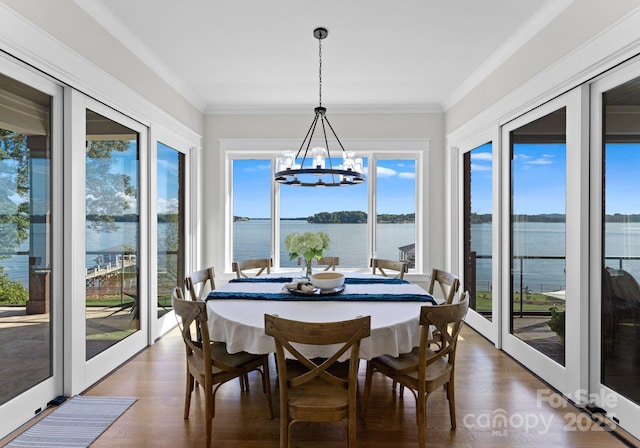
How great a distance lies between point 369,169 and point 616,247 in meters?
3.23

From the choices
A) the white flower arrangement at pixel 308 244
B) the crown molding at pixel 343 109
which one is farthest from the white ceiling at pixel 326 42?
the white flower arrangement at pixel 308 244

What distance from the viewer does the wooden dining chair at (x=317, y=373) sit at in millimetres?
1688

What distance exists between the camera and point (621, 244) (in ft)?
7.38

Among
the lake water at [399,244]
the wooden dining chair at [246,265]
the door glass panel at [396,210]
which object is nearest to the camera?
the lake water at [399,244]

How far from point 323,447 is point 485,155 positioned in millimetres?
3248

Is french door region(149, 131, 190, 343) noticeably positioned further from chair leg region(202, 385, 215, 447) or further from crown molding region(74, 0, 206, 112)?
chair leg region(202, 385, 215, 447)

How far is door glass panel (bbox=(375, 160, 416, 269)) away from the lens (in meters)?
5.18

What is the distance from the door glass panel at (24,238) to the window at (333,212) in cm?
284

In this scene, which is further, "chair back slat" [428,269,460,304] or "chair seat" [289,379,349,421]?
"chair back slat" [428,269,460,304]

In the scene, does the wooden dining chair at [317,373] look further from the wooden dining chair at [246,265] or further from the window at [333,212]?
the window at [333,212]

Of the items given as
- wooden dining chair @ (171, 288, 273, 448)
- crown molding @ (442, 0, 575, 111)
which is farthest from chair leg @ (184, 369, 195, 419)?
crown molding @ (442, 0, 575, 111)

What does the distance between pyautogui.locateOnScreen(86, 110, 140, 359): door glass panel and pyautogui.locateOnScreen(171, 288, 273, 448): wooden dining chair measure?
3.61ft

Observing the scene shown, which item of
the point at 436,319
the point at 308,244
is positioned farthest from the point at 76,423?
the point at 436,319

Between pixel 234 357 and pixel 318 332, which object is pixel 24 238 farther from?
pixel 318 332
